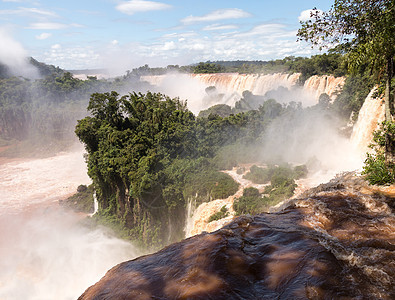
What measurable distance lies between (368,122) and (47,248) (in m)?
23.8

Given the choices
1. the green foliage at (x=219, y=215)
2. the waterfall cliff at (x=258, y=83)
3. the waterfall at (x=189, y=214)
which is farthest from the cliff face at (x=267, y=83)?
the green foliage at (x=219, y=215)

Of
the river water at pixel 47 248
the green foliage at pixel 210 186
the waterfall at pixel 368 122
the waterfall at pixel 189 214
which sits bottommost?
the river water at pixel 47 248

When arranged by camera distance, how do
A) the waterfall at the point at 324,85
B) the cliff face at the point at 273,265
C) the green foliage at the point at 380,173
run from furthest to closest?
1. the waterfall at the point at 324,85
2. the green foliage at the point at 380,173
3. the cliff face at the point at 273,265

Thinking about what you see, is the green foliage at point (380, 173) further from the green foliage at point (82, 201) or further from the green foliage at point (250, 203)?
the green foliage at point (82, 201)

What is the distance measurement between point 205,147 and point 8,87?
→ 187 ft

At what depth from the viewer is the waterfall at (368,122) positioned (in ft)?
50.8

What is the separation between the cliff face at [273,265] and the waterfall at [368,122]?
1185 centimetres

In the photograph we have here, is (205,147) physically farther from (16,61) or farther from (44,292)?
(16,61)

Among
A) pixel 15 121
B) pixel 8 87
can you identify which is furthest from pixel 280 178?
pixel 8 87

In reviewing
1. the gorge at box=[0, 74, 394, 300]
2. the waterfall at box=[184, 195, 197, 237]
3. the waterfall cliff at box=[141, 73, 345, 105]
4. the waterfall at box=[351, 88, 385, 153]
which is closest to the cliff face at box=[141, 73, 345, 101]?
the waterfall cliff at box=[141, 73, 345, 105]

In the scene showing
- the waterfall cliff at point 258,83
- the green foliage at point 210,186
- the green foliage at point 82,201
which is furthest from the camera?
the waterfall cliff at point 258,83

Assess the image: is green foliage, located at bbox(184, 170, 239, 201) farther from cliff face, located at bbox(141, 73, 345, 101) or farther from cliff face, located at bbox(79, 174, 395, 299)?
cliff face, located at bbox(141, 73, 345, 101)

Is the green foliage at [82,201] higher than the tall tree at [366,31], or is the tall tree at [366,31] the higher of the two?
the tall tree at [366,31]

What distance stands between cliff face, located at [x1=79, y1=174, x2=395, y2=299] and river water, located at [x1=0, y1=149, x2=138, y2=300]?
1549 centimetres
